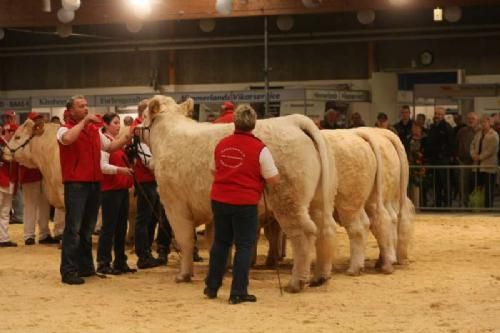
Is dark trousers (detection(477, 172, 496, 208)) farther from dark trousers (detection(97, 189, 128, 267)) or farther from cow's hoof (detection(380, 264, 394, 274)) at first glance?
dark trousers (detection(97, 189, 128, 267))

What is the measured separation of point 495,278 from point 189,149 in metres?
3.38

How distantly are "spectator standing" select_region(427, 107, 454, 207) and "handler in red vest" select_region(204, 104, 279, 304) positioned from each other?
965cm

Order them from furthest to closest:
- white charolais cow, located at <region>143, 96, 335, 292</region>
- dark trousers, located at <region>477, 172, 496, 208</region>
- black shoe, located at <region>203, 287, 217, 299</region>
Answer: dark trousers, located at <region>477, 172, 496, 208</region>, white charolais cow, located at <region>143, 96, 335, 292</region>, black shoe, located at <region>203, 287, 217, 299</region>

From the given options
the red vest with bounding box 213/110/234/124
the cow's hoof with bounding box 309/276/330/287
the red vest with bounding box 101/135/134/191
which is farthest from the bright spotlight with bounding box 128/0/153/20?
the cow's hoof with bounding box 309/276/330/287

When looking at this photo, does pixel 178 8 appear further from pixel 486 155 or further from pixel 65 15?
A: pixel 486 155

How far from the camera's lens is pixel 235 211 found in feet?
27.5

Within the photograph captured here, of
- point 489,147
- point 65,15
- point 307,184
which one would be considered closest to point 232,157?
point 307,184

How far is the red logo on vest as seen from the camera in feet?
27.3

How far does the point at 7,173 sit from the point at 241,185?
6.56 meters

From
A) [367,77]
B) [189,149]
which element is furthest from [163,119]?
[367,77]

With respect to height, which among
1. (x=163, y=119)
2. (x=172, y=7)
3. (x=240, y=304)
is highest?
(x=172, y=7)

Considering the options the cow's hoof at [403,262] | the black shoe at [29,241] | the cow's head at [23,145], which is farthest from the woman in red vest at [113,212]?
the black shoe at [29,241]

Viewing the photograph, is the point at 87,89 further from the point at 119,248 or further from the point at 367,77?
the point at 119,248

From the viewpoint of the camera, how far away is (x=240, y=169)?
830 centimetres
